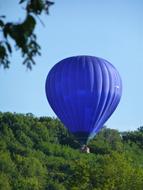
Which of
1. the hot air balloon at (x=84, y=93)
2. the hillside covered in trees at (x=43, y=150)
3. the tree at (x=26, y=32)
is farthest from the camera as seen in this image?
the hillside covered in trees at (x=43, y=150)

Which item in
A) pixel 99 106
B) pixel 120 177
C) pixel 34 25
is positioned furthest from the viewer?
pixel 99 106

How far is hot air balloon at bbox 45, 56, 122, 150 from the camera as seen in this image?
47.1 m

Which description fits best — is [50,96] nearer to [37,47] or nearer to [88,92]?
[88,92]

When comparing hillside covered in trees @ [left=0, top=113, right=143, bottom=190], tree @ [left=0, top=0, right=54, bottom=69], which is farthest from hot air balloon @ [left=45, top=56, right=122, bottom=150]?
tree @ [left=0, top=0, right=54, bottom=69]

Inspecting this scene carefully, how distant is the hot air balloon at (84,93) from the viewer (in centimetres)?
4712

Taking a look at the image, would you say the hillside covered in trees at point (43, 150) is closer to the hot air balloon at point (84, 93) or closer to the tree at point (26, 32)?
the hot air balloon at point (84, 93)

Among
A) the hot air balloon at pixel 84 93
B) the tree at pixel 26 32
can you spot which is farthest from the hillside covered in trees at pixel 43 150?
the tree at pixel 26 32

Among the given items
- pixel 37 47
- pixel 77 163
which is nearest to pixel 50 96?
pixel 77 163

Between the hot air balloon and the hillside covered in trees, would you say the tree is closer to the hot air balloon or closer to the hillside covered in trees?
the hot air balloon

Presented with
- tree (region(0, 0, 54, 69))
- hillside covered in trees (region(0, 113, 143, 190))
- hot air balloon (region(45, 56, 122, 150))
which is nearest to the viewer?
tree (region(0, 0, 54, 69))

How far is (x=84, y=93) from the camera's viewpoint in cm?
4866

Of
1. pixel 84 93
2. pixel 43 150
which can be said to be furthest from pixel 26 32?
pixel 43 150

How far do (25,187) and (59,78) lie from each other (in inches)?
1692

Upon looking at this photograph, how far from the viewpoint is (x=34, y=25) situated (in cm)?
720
